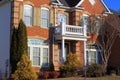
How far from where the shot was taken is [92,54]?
1697 inches

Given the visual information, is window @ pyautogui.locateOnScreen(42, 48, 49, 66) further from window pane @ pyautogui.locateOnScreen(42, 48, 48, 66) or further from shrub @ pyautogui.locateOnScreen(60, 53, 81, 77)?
shrub @ pyautogui.locateOnScreen(60, 53, 81, 77)

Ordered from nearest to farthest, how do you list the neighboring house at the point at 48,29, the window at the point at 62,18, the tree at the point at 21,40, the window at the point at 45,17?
the tree at the point at 21,40 < the neighboring house at the point at 48,29 < the window at the point at 45,17 < the window at the point at 62,18

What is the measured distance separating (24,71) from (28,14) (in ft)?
26.5

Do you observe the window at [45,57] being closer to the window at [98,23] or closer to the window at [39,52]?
the window at [39,52]

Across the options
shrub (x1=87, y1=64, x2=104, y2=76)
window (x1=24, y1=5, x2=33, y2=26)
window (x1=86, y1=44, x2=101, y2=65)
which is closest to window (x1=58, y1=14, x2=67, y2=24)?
window (x1=24, y1=5, x2=33, y2=26)

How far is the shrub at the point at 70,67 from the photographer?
118 feet

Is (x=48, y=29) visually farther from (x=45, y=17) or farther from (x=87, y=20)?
(x=87, y=20)

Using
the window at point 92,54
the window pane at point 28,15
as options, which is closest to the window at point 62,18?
the window pane at point 28,15

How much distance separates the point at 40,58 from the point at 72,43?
500 cm

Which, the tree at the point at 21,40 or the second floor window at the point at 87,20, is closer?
the tree at the point at 21,40

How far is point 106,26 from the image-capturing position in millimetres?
42938

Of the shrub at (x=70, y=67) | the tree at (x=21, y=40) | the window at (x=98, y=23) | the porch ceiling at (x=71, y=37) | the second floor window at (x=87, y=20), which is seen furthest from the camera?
the window at (x=98, y=23)

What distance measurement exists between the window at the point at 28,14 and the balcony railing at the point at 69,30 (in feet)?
10.3

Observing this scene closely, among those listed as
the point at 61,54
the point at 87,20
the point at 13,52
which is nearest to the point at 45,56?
the point at 61,54
